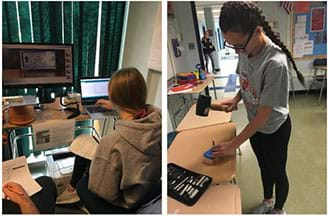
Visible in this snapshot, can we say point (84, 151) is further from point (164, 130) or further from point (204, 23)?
point (204, 23)

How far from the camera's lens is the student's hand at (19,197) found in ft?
3.57

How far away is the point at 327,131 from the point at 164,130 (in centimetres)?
62

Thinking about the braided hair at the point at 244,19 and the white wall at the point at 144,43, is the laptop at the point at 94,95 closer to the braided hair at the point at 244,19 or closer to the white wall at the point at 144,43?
the white wall at the point at 144,43

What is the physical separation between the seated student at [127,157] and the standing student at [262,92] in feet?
0.85

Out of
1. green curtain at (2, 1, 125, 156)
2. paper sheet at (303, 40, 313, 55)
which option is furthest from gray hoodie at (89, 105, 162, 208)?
green curtain at (2, 1, 125, 156)

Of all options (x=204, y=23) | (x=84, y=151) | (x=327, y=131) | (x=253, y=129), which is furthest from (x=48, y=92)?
(x=327, y=131)

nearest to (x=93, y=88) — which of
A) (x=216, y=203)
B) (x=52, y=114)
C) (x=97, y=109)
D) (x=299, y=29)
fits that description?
(x=97, y=109)

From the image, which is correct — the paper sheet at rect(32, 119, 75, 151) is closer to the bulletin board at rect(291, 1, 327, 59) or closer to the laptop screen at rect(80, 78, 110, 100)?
the laptop screen at rect(80, 78, 110, 100)

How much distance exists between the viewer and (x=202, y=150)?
3.45 feet

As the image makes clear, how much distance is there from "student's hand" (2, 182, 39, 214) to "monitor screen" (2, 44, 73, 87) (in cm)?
73

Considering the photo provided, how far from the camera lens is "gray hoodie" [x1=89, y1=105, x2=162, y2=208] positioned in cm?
103

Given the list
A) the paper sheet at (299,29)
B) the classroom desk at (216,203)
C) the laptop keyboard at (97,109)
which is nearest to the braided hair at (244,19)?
the paper sheet at (299,29)

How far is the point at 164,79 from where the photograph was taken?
1.08 meters

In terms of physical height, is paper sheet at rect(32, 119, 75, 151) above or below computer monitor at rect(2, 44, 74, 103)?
below
